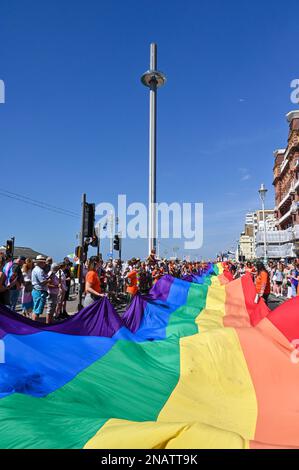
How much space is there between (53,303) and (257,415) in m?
6.73

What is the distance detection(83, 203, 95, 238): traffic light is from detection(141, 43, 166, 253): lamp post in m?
16.6

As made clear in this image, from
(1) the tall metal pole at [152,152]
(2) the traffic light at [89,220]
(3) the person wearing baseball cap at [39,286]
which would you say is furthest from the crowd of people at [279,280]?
(1) the tall metal pole at [152,152]

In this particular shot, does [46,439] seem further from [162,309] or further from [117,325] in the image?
[162,309]

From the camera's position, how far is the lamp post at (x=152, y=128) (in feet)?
89.5

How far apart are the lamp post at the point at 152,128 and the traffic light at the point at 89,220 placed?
1661cm

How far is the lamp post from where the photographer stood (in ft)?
89.5

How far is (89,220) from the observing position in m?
9.98
